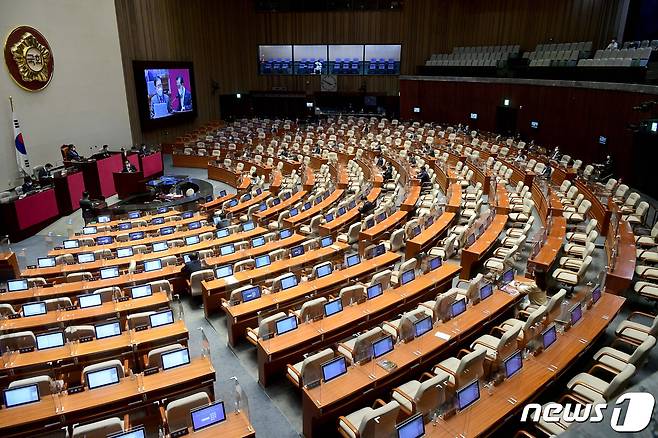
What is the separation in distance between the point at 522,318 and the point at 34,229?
48.3 feet

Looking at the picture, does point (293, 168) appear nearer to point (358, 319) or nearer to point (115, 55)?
point (115, 55)

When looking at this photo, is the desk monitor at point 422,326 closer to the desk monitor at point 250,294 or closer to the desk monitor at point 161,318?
the desk monitor at point 250,294

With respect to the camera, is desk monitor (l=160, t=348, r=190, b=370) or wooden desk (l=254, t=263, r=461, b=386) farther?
wooden desk (l=254, t=263, r=461, b=386)

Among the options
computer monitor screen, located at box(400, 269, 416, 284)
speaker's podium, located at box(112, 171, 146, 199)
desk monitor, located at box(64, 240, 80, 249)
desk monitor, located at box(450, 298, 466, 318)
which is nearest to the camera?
desk monitor, located at box(450, 298, 466, 318)

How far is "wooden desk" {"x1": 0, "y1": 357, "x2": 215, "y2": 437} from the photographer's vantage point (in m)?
4.87

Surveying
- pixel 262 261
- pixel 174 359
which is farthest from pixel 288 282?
pixel 174 359

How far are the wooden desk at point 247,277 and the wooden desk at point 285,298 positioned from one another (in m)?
0.81

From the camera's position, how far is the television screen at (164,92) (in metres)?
23.7

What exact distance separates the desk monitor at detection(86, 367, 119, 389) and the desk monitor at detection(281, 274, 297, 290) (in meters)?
3.30

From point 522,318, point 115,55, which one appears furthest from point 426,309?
point 115,55

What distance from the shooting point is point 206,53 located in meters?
30.5

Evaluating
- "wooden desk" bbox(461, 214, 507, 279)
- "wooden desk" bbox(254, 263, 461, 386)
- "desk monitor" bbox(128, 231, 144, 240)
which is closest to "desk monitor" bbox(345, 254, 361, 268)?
Result: "wooden desk" bbox(254, 263, 461, 386)

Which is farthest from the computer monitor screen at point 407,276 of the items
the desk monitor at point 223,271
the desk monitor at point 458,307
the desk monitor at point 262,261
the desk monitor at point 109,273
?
the desk monitor at point 109,273

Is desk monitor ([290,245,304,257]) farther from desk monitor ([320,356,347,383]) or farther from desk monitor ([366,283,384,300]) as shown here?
desk monitor ([320,356,347,383])
